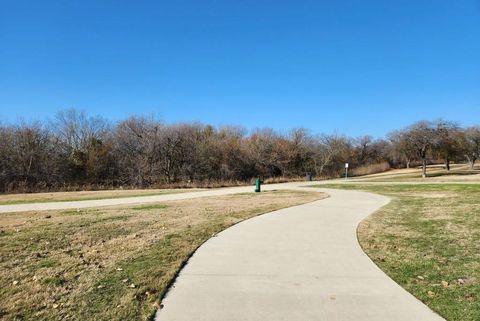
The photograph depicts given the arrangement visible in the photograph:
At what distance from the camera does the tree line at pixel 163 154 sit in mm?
34188

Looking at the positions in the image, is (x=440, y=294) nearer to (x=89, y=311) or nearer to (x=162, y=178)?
(x=89, y=311)

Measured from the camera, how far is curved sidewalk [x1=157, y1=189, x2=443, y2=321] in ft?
13.3

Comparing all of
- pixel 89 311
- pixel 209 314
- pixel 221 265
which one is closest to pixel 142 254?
pixel 221 265

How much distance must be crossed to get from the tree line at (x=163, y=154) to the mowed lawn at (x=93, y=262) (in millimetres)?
22972

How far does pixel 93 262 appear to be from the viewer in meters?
6.27

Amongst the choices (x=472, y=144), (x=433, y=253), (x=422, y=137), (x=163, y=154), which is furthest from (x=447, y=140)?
(x=433, y=253)

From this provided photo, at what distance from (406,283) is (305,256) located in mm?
1785

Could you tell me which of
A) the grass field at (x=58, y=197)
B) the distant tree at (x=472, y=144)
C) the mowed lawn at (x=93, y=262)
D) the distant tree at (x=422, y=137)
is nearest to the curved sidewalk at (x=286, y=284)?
the mowed lawn at (x=93, y=262)

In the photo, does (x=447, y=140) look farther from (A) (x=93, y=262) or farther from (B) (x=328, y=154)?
(A) (x=93, y=262)

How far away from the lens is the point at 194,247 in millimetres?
7176

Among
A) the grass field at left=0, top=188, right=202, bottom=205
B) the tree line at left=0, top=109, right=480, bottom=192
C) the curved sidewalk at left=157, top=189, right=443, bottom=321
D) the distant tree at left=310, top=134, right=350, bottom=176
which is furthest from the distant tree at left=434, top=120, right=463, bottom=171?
the curved sidewalk at left=157, top=189, right=443, bottom=321

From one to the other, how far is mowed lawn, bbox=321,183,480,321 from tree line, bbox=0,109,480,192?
24695 millimetres

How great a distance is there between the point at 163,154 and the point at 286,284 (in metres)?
34.8

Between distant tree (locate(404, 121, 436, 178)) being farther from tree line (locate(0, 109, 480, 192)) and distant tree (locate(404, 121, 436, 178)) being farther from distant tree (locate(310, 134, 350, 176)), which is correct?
distant tree (locate(310, 134, 350, 176))
